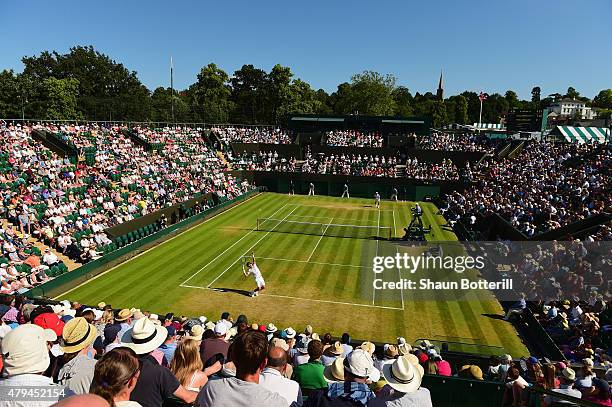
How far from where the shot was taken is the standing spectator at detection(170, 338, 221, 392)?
5094 millimetres

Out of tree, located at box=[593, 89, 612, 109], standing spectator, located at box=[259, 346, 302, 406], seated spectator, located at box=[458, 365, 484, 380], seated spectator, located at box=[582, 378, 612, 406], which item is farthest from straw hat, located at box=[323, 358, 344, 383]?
tree, located at box=[593, 89, 612, 109]

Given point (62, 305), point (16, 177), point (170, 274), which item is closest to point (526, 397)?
point (62, 305)

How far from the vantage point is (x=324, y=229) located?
31.1m

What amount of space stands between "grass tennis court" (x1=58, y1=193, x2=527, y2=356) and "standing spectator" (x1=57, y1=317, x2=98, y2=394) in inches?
447

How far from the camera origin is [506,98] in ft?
494

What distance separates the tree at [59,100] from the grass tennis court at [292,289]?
165 ft

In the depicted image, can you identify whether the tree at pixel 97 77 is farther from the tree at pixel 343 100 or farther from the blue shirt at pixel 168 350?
the blue shirt at pixel 168 350

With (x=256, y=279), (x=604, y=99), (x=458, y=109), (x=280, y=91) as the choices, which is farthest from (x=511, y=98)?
(x=256, y=279)

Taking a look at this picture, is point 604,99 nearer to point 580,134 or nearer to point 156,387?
point 580,134

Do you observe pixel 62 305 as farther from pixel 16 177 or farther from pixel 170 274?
pixel 16 177

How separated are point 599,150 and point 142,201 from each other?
37.6 meters

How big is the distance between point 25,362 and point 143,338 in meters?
1.90

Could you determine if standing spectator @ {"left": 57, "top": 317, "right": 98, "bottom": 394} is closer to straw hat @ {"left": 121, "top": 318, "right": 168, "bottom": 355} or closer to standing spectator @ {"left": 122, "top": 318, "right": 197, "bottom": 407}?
straw hat @ {"left": 121, "top": 318, "right": 168, "bottom": 355}

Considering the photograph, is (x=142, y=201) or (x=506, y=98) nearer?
(x=142, y=201)
